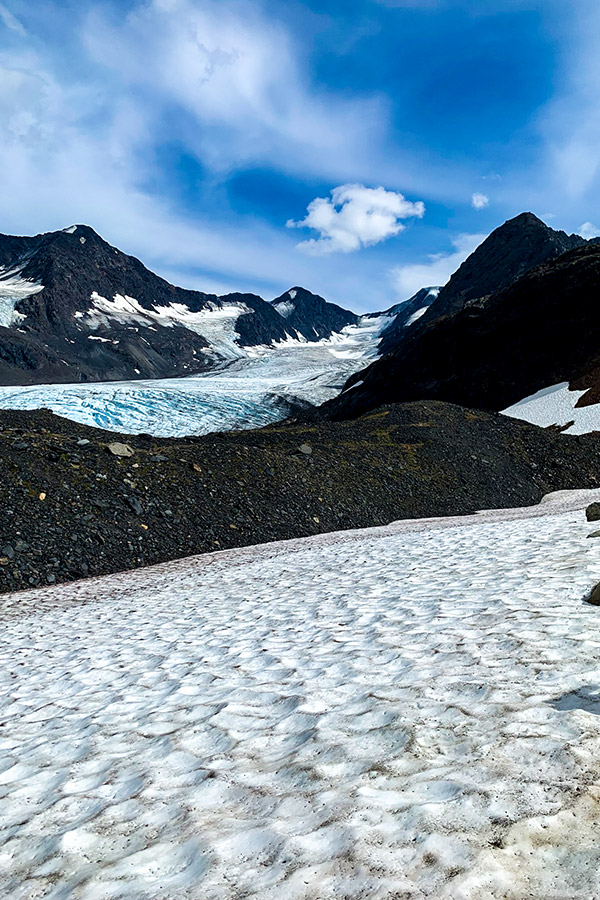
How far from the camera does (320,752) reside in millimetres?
3885

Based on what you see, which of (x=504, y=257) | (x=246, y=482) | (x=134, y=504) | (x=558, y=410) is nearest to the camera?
(x=134, y=504)

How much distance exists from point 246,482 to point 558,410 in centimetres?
3466

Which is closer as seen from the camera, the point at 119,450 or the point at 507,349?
the point at 119,450

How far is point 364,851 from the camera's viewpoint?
2.66 meters

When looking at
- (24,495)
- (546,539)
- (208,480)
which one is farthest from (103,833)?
(208,480)

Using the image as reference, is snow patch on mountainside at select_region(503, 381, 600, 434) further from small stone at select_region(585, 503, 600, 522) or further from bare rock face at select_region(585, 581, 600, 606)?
bare rock face at select_region(585, 581, 600, 606)

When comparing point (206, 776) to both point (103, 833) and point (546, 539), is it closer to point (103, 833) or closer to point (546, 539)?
point (103, 833)

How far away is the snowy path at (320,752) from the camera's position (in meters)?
2.61

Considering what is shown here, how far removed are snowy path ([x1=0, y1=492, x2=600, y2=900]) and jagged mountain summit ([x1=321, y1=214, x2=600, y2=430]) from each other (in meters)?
43.4

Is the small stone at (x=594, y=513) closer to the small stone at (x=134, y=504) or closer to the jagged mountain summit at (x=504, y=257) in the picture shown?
the small stone at (x=134, y=504)

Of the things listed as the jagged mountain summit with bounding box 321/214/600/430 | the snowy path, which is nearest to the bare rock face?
the snowy path

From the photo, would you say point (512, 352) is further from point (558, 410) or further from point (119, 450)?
point (119, 450)

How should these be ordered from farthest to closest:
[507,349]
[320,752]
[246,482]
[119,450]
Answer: [507,349] < [246,482] < [119,450] < [320,752]

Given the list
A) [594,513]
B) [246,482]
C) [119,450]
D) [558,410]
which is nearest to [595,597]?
[594,513]
